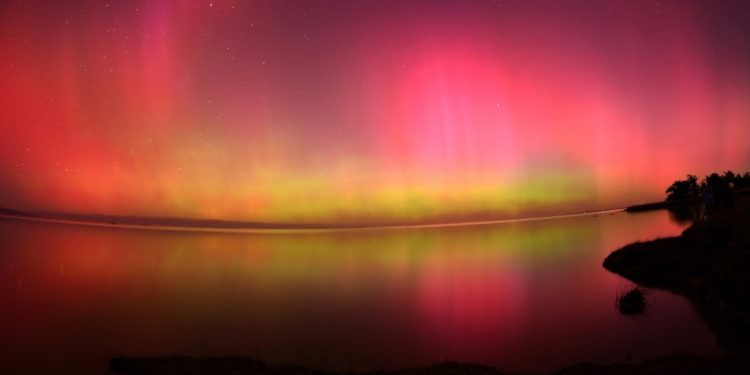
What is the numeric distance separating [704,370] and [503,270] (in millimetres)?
24544

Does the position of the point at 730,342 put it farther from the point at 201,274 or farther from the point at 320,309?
the point at 201,274

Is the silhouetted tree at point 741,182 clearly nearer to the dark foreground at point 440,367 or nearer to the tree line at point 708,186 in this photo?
the tree line at point 708,186

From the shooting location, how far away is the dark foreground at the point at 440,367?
22.6ft

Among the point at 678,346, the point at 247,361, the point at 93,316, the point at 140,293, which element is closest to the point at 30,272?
the point at 140,293

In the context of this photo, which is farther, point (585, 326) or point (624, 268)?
point (624, 268)

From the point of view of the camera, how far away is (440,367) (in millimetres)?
8547

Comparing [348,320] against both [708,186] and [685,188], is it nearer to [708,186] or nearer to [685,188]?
[708,186]

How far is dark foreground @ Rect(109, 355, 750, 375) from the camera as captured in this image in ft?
22.6

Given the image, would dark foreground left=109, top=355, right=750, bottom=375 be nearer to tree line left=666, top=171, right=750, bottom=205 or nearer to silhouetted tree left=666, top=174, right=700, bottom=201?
tree line left=666, top=171, right=750, bottom=205

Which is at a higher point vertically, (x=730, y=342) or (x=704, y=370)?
(x=704, y=370)

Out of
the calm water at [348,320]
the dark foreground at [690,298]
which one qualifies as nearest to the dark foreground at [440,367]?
the dark foreground at [690,298]

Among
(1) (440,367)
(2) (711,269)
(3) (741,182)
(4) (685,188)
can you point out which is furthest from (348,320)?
(4) (685,188)

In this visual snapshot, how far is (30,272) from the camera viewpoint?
1231 inches

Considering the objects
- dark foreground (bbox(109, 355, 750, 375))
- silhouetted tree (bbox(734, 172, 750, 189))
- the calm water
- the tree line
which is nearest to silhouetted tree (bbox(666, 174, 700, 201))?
the tree line
